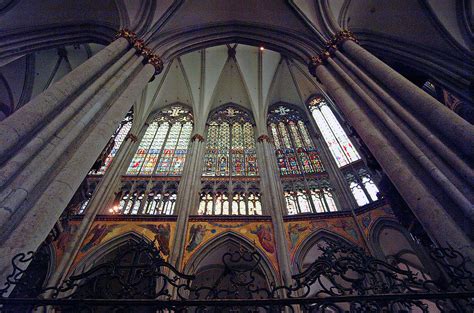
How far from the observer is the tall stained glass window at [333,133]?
11758 millimetres

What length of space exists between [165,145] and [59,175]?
1009cm

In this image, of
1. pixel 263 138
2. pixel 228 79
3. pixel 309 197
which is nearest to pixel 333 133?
pixel 263 138

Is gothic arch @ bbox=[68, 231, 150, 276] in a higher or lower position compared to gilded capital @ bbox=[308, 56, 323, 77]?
lower

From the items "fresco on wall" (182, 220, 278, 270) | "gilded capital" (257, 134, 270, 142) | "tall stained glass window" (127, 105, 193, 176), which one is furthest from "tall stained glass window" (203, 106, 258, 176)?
"fresco on wall" (182, 220, 278, 270)

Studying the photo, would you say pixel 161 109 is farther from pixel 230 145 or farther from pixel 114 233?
pixel 114 233

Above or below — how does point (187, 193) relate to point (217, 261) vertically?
above

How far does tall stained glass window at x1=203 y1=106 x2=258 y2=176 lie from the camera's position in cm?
1230

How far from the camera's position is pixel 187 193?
10.0 metres

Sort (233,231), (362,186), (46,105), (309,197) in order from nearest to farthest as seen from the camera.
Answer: (46,105) → (233,231) → (362,186) → (309,197)

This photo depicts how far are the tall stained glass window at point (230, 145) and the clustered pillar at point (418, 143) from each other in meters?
7.32

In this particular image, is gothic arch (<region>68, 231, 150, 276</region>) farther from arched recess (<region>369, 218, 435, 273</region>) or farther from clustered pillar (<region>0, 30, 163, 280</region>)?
arched recess (<region>369, 218, 435, 273</region>)

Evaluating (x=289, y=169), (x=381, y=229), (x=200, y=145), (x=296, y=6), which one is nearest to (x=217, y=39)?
(x=296, y=6)

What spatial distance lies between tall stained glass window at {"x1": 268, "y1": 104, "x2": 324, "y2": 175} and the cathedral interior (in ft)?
0.33

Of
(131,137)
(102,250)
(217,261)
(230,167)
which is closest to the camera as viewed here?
(102,250)
